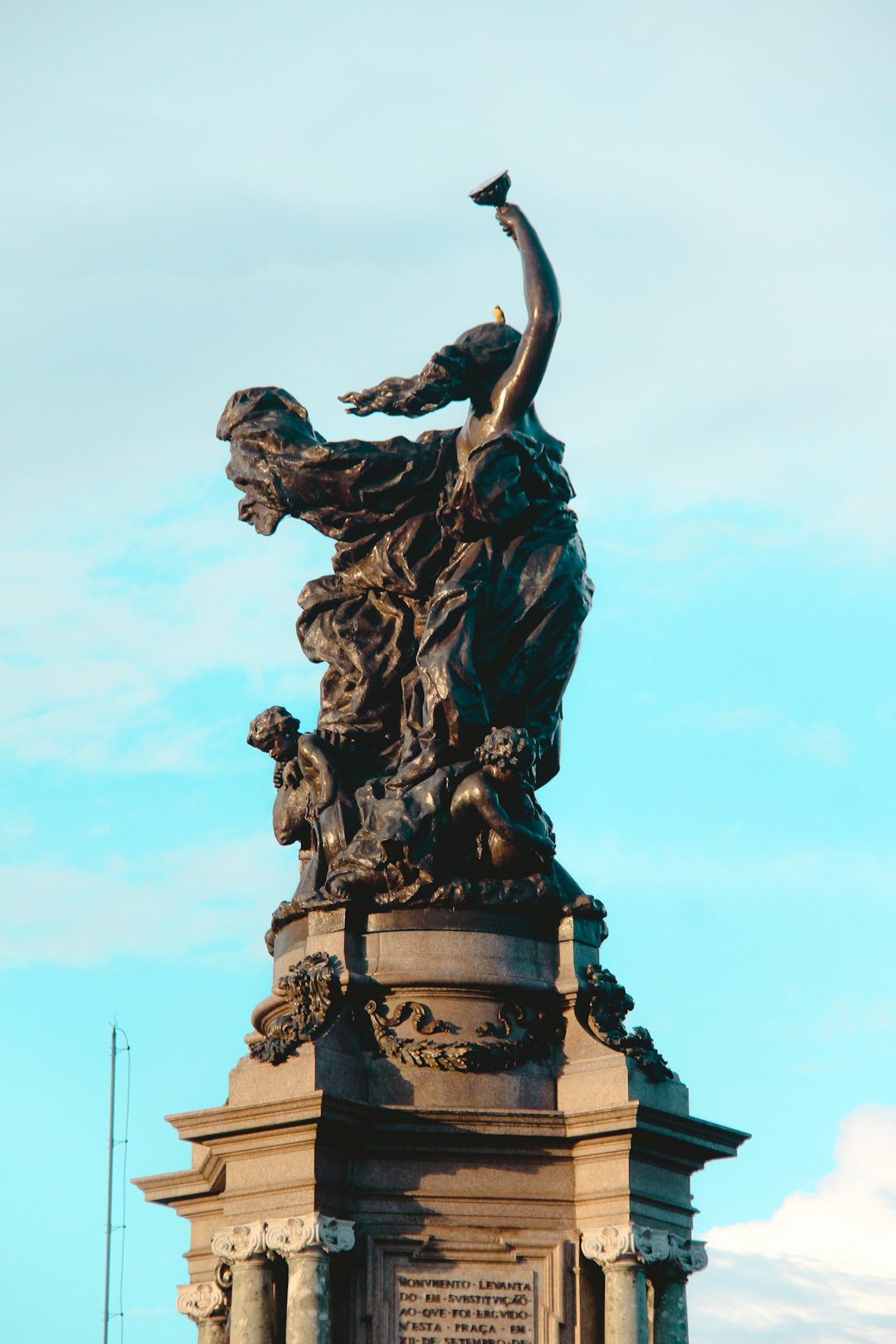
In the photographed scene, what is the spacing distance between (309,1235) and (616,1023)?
4.12m

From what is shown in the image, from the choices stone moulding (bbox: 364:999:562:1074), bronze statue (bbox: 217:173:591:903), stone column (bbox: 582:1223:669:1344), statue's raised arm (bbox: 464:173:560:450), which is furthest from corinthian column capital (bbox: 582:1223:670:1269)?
statue's raised arm (bbox: 464:173:560:450)

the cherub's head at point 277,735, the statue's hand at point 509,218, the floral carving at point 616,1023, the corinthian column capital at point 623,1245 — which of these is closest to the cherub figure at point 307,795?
the cherub's head at point 277,735

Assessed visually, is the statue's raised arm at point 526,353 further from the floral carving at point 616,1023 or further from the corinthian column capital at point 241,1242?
the corinthian column capital at point 241,1242

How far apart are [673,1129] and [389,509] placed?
8.01 m

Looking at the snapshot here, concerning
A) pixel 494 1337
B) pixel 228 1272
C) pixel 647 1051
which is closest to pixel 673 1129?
pixel 647 1051

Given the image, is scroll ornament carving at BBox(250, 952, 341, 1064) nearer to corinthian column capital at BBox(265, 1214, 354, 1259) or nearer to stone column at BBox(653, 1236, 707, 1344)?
corinthian column capital at BBox(265, 1214, 354, 1259)

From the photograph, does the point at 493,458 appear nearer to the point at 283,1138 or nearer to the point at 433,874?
the point at 433,874

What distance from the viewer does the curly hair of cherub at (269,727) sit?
1270 inches

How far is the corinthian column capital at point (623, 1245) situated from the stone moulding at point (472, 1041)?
6.63ft

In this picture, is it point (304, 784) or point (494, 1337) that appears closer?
point (494, 1337)

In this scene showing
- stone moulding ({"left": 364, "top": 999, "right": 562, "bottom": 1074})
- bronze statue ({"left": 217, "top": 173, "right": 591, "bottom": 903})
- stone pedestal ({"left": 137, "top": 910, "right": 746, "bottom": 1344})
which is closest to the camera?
stone pedestal ({"left": 137, "top": 910, "right": 746, "bottom": 1344})

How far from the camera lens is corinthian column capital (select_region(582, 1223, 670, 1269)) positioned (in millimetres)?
28594

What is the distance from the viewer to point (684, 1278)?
29.5 metres

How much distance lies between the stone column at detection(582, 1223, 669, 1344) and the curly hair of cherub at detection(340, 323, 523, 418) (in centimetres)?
985
